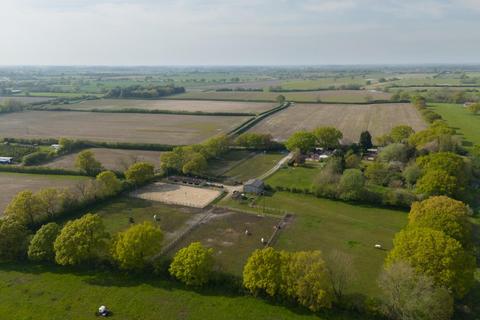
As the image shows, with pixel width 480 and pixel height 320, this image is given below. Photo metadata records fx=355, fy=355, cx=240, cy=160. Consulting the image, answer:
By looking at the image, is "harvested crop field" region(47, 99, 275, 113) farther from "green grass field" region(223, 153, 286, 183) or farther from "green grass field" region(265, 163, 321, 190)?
"green grass field" region(265, 163, 321, 190)

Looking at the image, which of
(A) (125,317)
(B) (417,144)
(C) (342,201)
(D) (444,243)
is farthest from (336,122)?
(A) (125,317)

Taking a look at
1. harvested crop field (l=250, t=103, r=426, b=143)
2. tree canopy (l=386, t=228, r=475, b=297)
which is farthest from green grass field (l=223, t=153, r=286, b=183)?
tree canopy (l=386, t=228, r=475, b=297)

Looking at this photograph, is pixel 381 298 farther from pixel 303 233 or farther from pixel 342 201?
pixel 342 201

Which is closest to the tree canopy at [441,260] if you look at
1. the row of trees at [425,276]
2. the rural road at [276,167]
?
the row of trees at [425,276]

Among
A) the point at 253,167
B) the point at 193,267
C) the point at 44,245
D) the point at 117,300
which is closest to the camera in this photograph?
the point at 117,300

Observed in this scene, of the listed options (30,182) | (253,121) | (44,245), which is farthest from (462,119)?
(44,245)

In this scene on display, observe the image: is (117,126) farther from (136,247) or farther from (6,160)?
(136,247)
